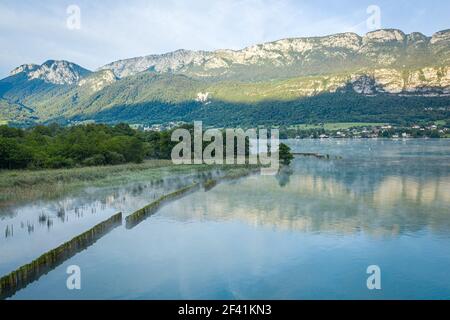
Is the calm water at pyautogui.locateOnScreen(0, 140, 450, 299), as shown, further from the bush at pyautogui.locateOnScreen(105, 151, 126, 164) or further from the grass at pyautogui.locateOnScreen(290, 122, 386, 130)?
the grass at pyautogui.locateOnScreen(290, 122, 386, 130)

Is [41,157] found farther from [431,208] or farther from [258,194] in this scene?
[431,208]

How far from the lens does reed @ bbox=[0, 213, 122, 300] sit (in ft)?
49.2

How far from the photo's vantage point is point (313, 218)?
2714cm

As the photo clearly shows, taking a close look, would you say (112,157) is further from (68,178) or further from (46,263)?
(46,263)

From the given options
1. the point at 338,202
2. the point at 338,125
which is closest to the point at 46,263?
the point at 338,202

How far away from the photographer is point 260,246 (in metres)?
21.5

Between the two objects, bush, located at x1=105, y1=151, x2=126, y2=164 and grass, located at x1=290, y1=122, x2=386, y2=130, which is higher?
grass, located at x1=290, y1=122, x2=386, y2=130

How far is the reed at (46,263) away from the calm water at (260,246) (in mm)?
403

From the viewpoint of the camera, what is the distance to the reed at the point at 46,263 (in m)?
15.0

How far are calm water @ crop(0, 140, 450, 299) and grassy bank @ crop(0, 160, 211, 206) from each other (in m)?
3.14

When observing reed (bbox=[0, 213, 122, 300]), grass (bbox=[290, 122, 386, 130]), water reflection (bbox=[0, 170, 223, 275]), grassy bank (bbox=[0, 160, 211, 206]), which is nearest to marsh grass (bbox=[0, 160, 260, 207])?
grassy bank (bbox=[0, 160, 211, 206])
